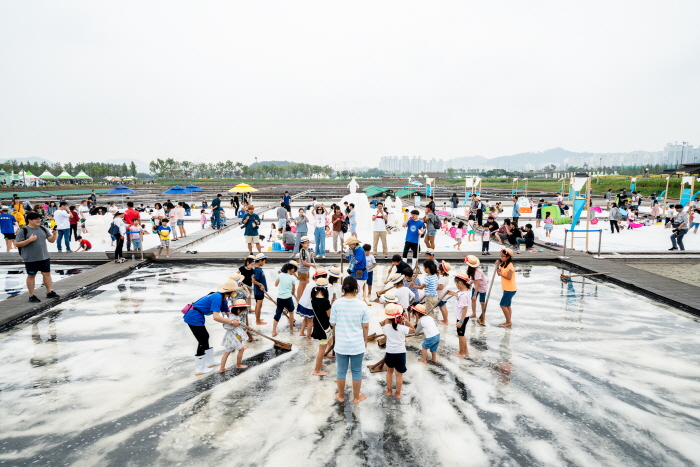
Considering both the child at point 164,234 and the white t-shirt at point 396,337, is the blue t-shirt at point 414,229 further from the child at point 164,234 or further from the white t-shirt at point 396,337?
the child at point 164,234

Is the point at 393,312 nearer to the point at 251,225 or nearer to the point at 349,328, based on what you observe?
the point at 349,328

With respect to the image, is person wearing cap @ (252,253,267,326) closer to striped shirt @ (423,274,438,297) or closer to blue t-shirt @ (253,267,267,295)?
blue t-shirt @ (253,267,267,295)

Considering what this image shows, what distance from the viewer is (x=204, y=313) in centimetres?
541

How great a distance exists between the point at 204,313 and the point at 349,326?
2.15m

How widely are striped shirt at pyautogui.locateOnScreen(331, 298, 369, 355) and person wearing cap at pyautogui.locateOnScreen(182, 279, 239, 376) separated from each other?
1700 millimetres

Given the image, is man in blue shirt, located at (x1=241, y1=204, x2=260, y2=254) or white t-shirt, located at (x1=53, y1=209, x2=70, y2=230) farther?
white t-shirt, located at (x1=53, y1=209, x2=70, y2=230)

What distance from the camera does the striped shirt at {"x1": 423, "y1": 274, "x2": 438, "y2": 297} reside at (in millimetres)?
6922

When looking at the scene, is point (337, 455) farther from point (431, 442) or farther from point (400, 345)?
point (400, 345)

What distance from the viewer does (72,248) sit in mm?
14945

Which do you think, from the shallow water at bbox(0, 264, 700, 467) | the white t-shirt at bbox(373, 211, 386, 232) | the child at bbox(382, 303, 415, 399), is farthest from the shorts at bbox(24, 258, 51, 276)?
the white t-shirt at bbox(373, 211, 386, 232)

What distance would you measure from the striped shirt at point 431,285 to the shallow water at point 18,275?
9.79 metres

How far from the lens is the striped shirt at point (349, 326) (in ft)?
15.3

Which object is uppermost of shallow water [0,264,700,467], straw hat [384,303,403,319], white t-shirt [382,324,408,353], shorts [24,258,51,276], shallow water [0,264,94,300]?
straw hat [384,303,403,319]

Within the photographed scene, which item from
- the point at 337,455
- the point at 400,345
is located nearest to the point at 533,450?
the point at 400,345
